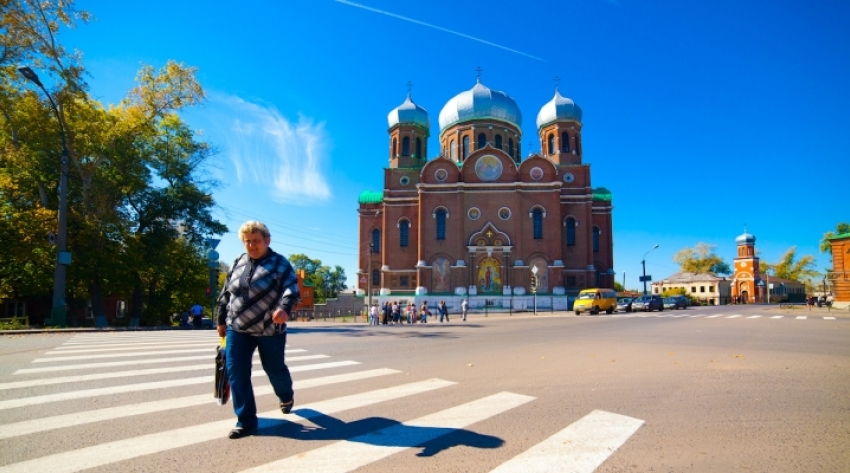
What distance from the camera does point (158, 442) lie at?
12.5 ft

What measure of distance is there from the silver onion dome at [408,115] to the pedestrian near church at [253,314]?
172 feet

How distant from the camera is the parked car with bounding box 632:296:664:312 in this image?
135ft

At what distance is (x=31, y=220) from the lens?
19.5m

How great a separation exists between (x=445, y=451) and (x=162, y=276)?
30064 mm

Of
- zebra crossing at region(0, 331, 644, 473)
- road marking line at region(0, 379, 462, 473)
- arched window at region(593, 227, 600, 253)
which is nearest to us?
road marking line at region(0, 379, 462, 473)

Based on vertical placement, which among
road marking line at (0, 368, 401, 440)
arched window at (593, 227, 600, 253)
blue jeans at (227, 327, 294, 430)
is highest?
arched window at (593, 227, 600, 253)

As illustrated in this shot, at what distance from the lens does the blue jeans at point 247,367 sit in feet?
13.3

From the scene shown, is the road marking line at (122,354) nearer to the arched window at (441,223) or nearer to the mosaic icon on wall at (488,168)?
the arched window at (441,223)

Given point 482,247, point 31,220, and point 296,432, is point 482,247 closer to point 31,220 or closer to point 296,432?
point 31,220

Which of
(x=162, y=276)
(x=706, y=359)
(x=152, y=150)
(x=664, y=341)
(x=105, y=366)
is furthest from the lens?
(x=162, y=276)

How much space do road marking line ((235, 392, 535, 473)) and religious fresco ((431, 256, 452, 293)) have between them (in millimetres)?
42397

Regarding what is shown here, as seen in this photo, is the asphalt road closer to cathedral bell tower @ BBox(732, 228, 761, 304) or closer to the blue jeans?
the blue jeans

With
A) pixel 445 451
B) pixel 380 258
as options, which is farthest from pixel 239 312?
pixel 380 258

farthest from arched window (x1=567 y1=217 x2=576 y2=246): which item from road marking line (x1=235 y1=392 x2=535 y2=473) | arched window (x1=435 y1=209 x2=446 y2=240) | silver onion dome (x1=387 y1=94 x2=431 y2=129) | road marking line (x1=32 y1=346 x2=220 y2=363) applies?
road marking line (x1=235 y1=392 x2=535 y2=473)
